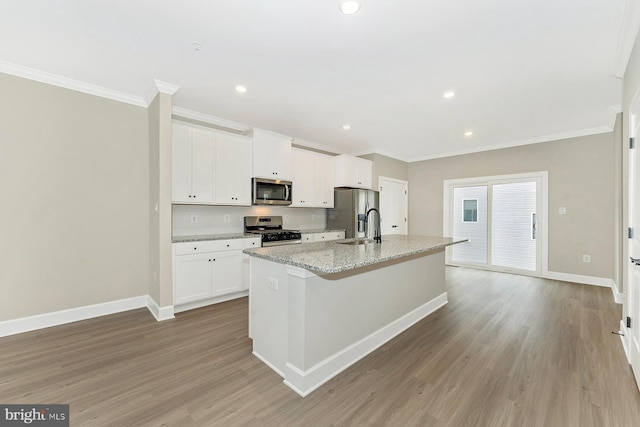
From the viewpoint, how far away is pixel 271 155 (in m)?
4.25

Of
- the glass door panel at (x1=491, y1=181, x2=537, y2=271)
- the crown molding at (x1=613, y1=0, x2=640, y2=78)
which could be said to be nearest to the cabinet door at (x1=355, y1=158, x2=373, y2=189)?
the glass door panel at (x1=491, y1=181, x2=537, y2=271)

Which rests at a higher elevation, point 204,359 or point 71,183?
point 71,183

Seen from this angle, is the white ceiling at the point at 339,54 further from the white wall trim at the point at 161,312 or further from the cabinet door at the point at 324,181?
the white wall trim at the point at 161,312

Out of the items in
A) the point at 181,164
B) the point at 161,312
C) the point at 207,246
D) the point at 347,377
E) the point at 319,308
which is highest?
the point at 181,164

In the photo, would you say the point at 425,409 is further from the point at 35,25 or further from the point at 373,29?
the point at 35,25

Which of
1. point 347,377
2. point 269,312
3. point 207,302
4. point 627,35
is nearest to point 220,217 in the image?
point 207,302

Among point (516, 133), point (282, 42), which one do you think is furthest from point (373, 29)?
point (516, 133)

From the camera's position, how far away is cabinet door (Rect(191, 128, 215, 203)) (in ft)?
11.3

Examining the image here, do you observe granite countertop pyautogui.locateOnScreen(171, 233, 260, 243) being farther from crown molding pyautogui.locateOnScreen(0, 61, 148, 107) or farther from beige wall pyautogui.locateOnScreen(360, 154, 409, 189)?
beige wall pyautogui.locateOnScreen(360, 154, 409, 189)

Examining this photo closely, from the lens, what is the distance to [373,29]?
2020 millimetres

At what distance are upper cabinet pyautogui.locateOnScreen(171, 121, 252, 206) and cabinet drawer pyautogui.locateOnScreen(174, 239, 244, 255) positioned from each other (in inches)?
21.7

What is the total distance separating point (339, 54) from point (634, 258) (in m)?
2.87

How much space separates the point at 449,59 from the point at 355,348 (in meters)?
2.67

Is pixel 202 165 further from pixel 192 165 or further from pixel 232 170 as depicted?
pixel 232 170
